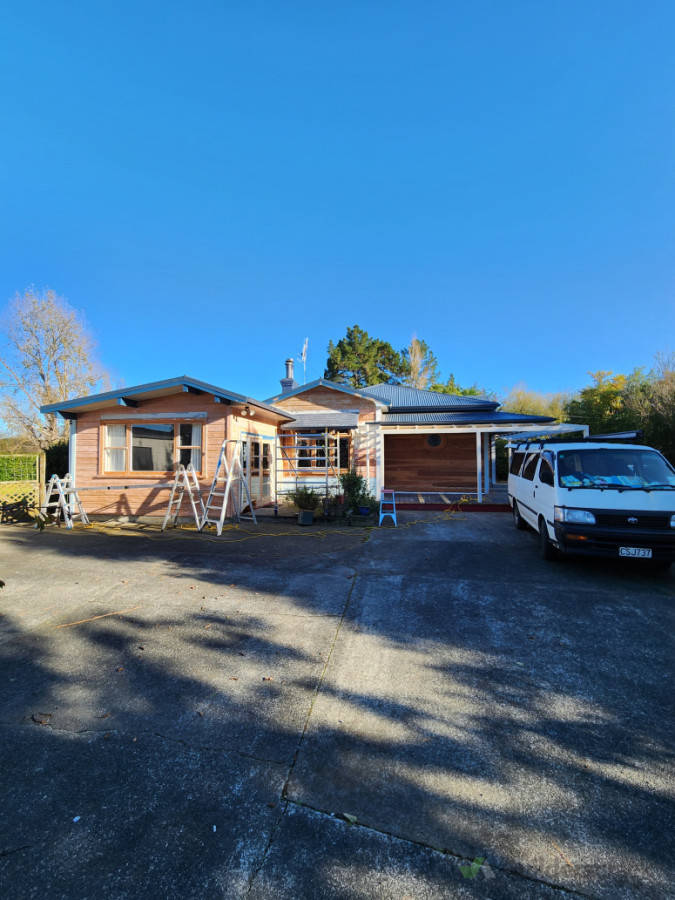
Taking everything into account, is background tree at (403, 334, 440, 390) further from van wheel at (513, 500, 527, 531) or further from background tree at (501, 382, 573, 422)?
van wheel at (513, 500, 527, 531)

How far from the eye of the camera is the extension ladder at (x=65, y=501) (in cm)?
959

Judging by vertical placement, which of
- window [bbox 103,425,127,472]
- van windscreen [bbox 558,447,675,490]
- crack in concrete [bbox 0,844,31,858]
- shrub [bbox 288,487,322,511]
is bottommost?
crack in concrete [bbox 0,844,31,858]

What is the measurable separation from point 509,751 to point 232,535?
721 cm

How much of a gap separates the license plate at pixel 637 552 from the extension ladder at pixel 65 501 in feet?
38.0

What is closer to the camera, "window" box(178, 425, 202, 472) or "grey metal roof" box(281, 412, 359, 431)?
"window" box(178, 425, 202, 472)

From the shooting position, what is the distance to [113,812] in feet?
6.54

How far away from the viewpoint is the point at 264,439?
12438 mm

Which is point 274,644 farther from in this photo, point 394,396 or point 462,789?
point 394,396

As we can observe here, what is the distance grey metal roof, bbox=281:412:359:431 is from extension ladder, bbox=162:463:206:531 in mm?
4238

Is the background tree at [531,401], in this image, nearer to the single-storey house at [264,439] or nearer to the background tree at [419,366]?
the background tree at [419,366]

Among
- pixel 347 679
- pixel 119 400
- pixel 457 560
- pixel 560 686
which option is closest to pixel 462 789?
pixel 347 679

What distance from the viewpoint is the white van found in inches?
204

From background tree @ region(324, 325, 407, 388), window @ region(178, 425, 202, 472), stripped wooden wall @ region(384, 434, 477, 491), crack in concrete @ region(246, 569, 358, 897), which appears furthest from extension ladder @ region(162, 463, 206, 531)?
background tree @ region(324, 325, 407, 388)

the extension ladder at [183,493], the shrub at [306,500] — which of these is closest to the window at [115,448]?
the extension ladder at [183,493]
